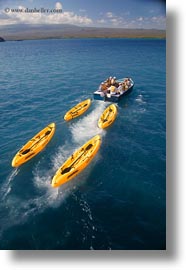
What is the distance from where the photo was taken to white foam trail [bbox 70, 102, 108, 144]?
17.8 meters

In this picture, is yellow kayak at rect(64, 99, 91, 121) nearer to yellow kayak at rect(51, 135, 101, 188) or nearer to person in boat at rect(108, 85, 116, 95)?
person in boat at rect(108, 85, 116, 95)

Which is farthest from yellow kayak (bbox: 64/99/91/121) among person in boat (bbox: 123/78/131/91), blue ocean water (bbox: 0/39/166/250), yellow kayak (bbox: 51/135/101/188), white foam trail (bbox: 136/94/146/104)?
white foam trail (bbox: 136/94/146/104)

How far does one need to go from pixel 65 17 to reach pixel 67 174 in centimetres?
814

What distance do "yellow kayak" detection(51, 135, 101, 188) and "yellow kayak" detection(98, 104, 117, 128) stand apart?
2.09 metres

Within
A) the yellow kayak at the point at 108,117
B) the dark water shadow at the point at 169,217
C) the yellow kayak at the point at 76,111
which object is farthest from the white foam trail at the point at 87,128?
the dark water shadow at the point at 169,217

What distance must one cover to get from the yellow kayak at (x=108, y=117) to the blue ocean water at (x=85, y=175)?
1.36 ft

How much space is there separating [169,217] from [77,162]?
5449 millimetres

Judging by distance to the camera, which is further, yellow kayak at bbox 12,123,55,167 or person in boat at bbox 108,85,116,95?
person in boat at bbox 108,85,116,95

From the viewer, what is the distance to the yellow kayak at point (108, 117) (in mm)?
18658

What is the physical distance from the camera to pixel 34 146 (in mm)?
16516

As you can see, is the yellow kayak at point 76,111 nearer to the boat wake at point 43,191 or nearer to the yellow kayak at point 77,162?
the boat wake at point 43,191

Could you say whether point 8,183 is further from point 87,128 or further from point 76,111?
point 76,111

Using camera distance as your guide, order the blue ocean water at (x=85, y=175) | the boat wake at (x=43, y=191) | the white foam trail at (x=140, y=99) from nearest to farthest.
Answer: the blue ocean water at (x=85, y=175) → the boat wake at (x=43, y=191) → the white foam trail at (x=140, y=99)

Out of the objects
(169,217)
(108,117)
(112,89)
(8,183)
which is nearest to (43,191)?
(8,183)
